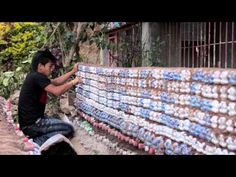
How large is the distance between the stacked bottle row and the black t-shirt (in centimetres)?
124

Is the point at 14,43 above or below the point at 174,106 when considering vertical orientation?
above

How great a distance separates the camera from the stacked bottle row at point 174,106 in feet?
12.8

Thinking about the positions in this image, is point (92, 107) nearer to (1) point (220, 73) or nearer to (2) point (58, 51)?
(2) point (58, 51)

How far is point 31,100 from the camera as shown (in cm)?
580

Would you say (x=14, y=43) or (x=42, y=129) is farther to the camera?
(x=14, y=43)

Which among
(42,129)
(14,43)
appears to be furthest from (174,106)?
(14,43)

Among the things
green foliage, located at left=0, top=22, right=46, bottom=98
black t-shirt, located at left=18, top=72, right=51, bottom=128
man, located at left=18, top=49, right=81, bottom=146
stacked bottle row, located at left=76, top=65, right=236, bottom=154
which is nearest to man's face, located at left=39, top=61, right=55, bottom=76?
man, located at left=18, top=49, right=81, bottom=146

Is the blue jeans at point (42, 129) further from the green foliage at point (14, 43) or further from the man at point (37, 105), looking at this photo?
the green foliage at point (14, 43)

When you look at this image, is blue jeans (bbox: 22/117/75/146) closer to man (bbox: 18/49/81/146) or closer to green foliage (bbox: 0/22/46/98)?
man (bbox: 18/49/81/146)

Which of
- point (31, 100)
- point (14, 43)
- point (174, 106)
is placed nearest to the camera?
point (174, 106)

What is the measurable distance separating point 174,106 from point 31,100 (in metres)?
2.02

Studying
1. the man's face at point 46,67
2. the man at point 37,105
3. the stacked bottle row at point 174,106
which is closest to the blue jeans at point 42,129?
the man at point 37,105

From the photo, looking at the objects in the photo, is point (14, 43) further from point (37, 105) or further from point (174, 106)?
point (174, 106)
